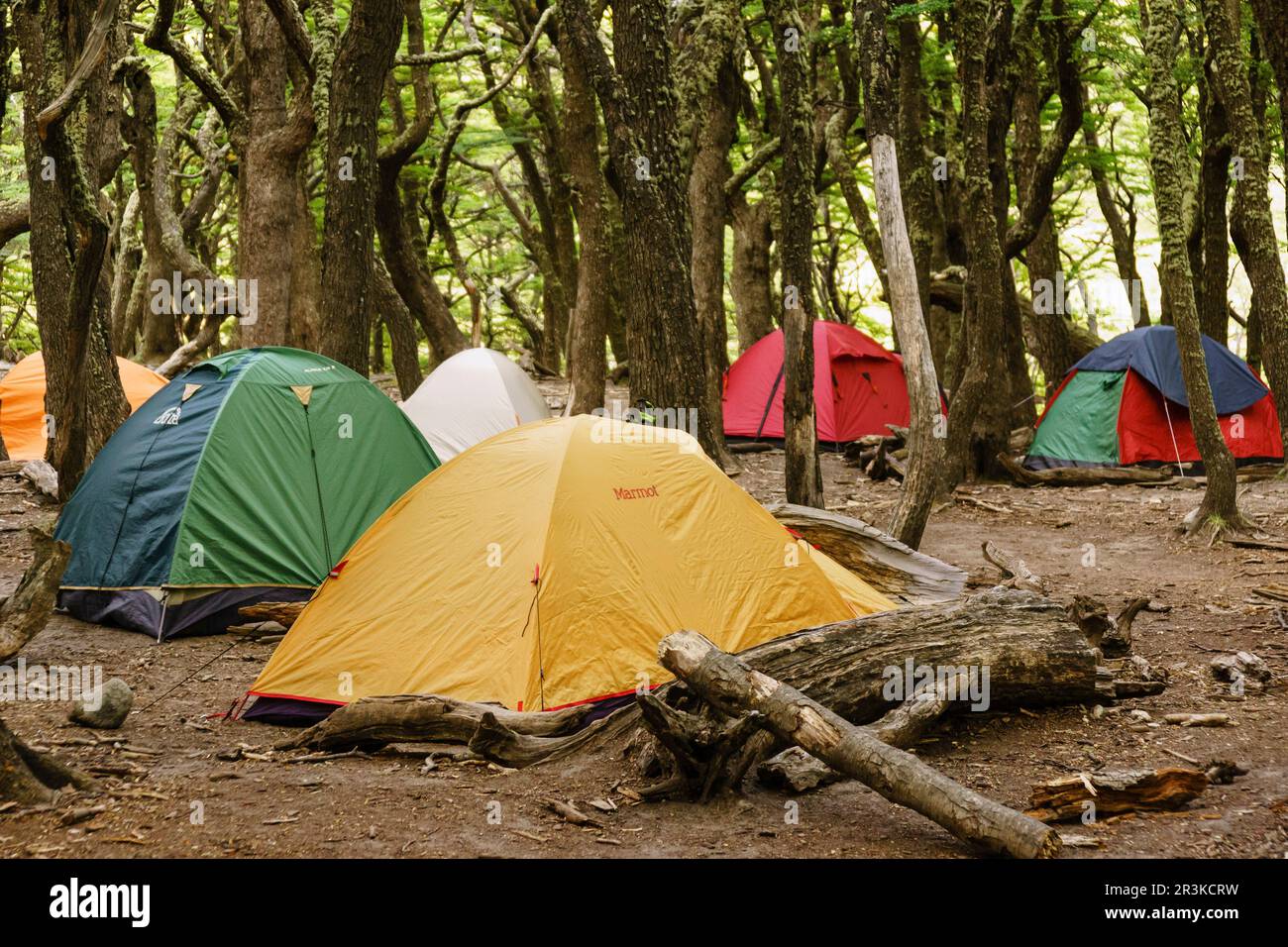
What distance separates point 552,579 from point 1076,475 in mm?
9748

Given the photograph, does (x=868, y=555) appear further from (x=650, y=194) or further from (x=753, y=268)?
(x=753, y=268)

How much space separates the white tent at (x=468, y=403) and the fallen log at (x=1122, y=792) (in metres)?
8.95

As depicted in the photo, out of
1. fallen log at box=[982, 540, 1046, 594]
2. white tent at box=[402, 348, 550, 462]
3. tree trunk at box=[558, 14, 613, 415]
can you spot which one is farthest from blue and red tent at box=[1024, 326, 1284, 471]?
white tent at box=[402, 348, 550, 462]

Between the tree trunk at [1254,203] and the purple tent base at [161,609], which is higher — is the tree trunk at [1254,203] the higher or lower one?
the higher one

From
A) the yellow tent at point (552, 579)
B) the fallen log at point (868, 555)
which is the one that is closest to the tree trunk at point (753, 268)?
the fallen log at point (868, 555)

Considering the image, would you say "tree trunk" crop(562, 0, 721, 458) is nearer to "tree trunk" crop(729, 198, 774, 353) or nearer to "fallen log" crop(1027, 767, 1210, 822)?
"fallen log" crop(1027, 767, 1210, 822)

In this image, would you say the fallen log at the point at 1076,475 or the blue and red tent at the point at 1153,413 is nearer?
the fallen log at the point at 1076,475

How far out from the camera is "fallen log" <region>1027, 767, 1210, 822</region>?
14.7ft

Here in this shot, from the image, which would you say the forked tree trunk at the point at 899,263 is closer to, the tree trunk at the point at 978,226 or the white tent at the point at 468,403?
the tree trunk at the point at 978,226

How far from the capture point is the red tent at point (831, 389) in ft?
53.9

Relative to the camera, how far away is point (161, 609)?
769 cm

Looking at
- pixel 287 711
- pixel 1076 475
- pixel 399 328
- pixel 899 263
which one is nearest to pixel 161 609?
pixel 287 711

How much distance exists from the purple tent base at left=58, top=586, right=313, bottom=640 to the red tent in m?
9.54
